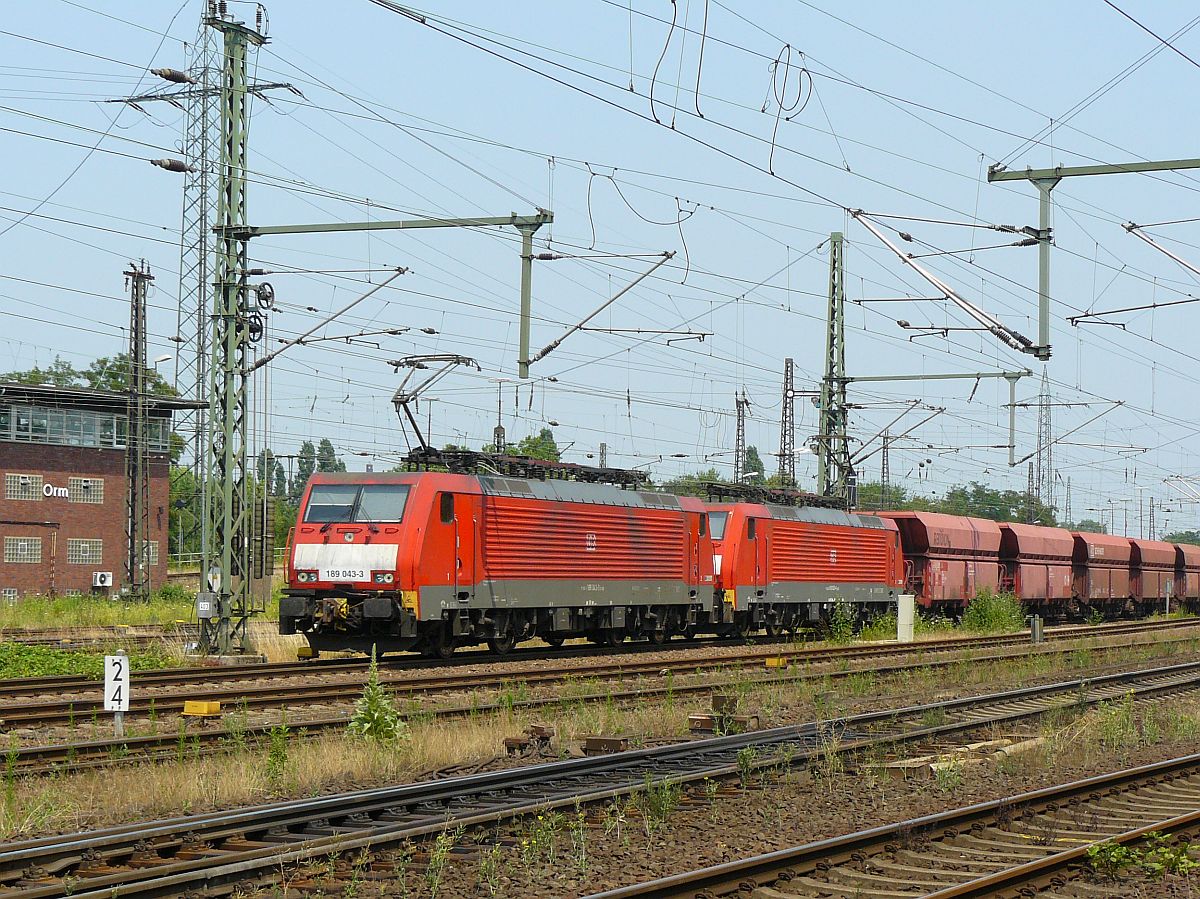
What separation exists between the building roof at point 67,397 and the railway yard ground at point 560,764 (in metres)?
37.6

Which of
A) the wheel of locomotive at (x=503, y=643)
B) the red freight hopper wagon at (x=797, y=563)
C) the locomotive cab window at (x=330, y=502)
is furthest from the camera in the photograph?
the red freight hopper wagon at (x=797, y=563)

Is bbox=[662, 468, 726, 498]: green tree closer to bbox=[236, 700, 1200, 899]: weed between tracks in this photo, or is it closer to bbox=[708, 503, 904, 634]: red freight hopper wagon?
bbox=[708, 503, 904, 634]: red freight hopper wagon

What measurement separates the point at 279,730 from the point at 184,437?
67.4 meters

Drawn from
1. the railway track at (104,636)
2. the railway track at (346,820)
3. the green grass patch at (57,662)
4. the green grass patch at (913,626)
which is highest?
the railway track at (346,820)

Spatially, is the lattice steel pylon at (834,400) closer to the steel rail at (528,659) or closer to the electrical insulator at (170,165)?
the steel rail at (528,659)

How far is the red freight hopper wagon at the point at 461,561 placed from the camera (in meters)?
22.9

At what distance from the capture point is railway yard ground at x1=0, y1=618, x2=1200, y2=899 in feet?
29.3

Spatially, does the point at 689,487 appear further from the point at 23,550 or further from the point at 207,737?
the point at 23,550

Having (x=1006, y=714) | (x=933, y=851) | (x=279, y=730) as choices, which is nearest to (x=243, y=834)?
(x=279, y=730)

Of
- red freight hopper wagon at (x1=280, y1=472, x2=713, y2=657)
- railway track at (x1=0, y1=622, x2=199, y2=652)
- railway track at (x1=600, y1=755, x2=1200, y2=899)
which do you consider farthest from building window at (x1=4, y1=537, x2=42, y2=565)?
railway track at (x1=600, y1=755, x2=1200, y2=899)

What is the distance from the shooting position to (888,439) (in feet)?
139

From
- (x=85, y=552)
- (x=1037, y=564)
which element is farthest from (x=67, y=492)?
(x=1037, y=564)

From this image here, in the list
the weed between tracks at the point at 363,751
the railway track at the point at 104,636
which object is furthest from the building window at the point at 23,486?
the weed between tracks at the point at 363,751

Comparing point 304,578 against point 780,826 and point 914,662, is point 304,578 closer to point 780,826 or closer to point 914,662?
point 914,662
